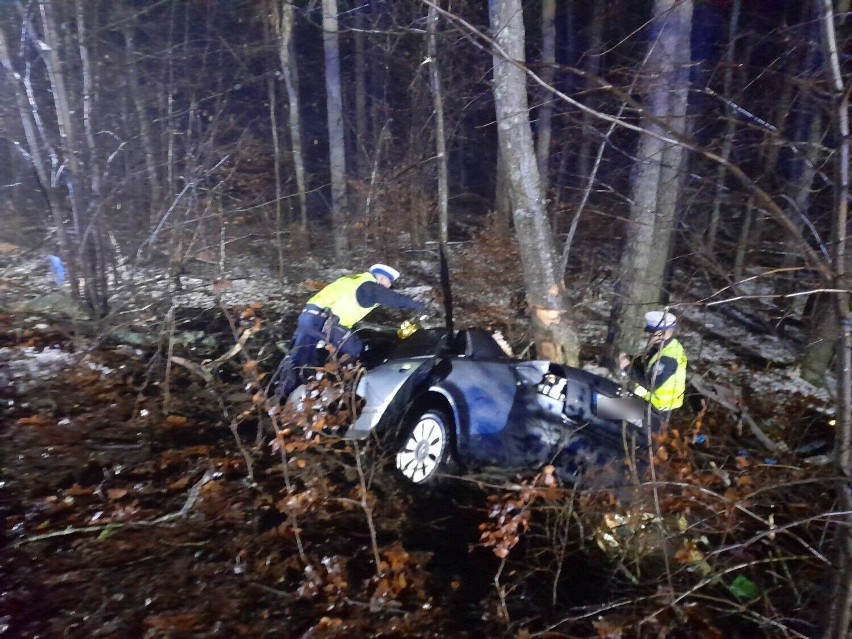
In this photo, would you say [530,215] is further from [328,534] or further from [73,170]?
[73,170]

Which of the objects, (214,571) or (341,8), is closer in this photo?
(214,571)

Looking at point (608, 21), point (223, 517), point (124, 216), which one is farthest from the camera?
point (608, 21)

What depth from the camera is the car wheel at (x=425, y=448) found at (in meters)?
5.16

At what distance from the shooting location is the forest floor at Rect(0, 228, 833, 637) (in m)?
3.58

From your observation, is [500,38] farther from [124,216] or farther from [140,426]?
[124,216]

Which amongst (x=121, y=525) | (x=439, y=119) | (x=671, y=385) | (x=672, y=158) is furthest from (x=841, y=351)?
(x=439, y=119)

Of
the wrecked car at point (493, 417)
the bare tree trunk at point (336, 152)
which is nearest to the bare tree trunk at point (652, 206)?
the wrecked car at point (493, 417)

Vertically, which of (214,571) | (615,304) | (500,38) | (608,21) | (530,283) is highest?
(608,21)

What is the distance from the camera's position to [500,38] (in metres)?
6.47

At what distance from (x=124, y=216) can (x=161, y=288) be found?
272 cm

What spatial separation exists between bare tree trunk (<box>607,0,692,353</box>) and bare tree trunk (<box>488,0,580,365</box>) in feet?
2.68

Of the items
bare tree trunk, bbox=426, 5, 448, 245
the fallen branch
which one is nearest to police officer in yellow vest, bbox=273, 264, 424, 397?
the fallen branch

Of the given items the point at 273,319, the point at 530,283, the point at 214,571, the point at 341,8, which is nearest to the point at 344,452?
A: the point at 214,571

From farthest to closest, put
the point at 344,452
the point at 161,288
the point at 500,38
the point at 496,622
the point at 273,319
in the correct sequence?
the point at 161,288, the point at 273,319, the point at 500,38, the point at 344,452, the point at 496,622
